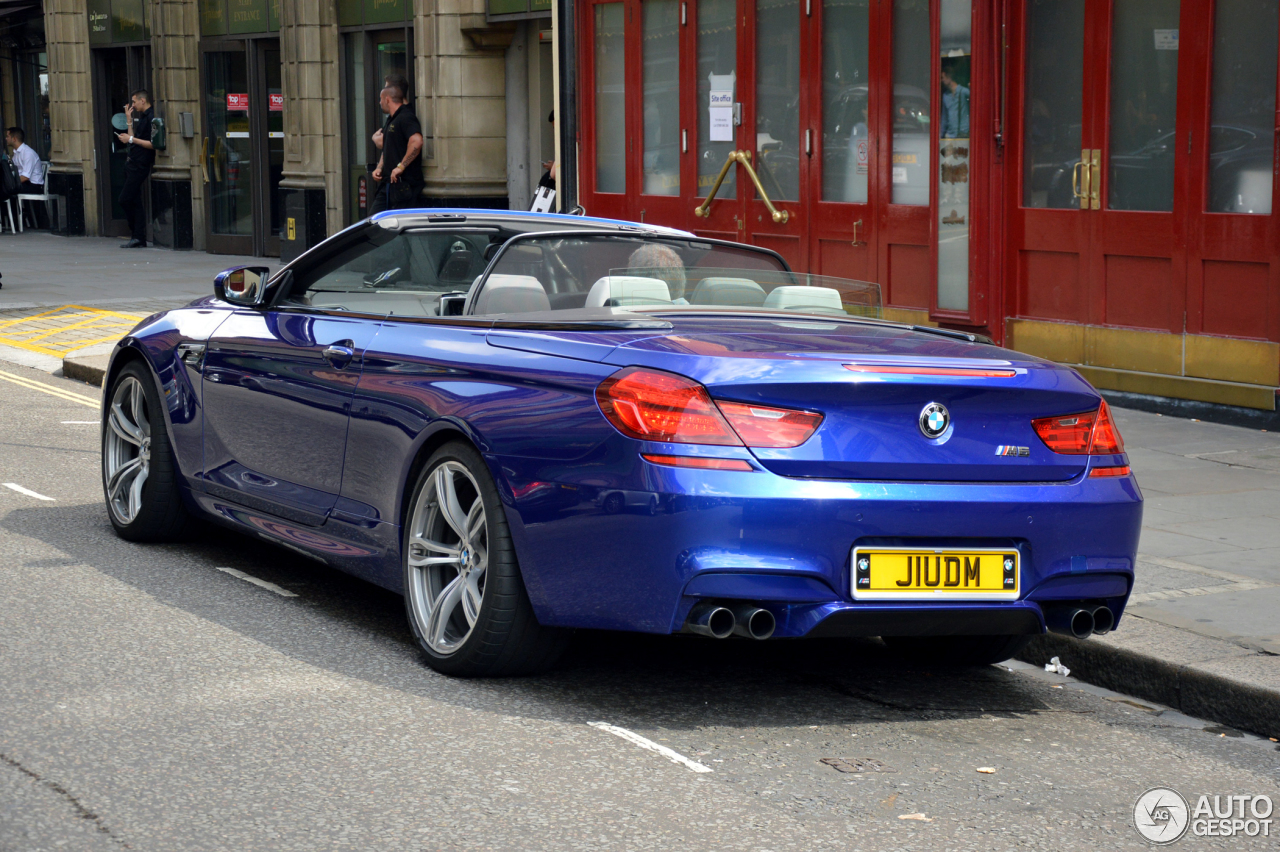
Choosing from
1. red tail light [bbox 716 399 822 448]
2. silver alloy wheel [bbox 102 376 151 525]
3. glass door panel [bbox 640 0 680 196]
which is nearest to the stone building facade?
glass door panel [bbox 640 0 680 196]

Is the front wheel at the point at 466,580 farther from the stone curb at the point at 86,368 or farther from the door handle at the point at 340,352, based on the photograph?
the stone curb at the point at 86,368

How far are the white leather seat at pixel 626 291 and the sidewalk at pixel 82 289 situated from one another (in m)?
8.48

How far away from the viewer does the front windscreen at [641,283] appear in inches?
209

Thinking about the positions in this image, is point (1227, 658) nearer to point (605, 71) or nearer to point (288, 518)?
point (288, 518)

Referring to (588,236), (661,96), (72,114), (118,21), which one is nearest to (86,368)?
(661,96)

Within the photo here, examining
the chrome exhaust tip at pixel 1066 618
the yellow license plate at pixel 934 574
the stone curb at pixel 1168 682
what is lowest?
the stone curb at pixel 1168 682

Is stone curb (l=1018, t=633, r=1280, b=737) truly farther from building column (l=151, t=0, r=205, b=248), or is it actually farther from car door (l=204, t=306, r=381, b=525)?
building column (l=151, t=0, r=205, b=248)

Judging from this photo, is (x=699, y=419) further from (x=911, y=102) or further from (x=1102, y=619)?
(x=911, y=102)

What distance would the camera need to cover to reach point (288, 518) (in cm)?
595

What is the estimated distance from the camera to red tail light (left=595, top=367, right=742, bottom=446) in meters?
4.42

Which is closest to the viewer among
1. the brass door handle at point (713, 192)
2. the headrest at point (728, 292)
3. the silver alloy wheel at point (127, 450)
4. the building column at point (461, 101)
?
the headrest at point (728, 292)

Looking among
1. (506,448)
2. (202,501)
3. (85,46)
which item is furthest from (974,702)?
(85,46)

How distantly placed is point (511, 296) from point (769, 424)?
120cm

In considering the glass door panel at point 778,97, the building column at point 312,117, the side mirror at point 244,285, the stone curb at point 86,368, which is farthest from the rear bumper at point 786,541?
the building column at point 312,117
